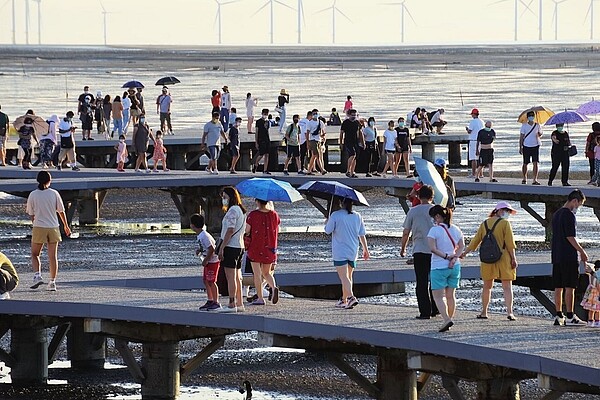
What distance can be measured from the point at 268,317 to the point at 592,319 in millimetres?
3477

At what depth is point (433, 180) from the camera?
714 inches

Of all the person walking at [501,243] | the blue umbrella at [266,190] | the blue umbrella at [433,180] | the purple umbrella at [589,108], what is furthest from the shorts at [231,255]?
the purple umbrella at [589,108]

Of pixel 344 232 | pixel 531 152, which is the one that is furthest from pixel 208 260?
pixel 531 152

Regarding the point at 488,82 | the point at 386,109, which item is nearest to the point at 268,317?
the point at 386,109

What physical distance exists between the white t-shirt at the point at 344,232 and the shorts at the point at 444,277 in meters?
1.43

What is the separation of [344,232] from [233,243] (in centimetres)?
124

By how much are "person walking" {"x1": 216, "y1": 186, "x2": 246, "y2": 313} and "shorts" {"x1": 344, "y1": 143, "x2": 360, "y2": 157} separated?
1452 cm

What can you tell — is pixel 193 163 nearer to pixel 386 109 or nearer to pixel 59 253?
pixel 59 253

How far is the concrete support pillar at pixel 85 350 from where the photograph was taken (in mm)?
20984

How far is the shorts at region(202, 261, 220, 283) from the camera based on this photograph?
17328mm

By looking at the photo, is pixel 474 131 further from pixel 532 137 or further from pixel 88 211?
Answer: pixel 88 211

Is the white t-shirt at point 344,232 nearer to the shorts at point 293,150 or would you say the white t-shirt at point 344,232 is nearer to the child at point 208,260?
the child at point 208,260

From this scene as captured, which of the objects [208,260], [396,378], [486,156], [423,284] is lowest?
[396,378]

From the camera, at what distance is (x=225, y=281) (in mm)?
18469
